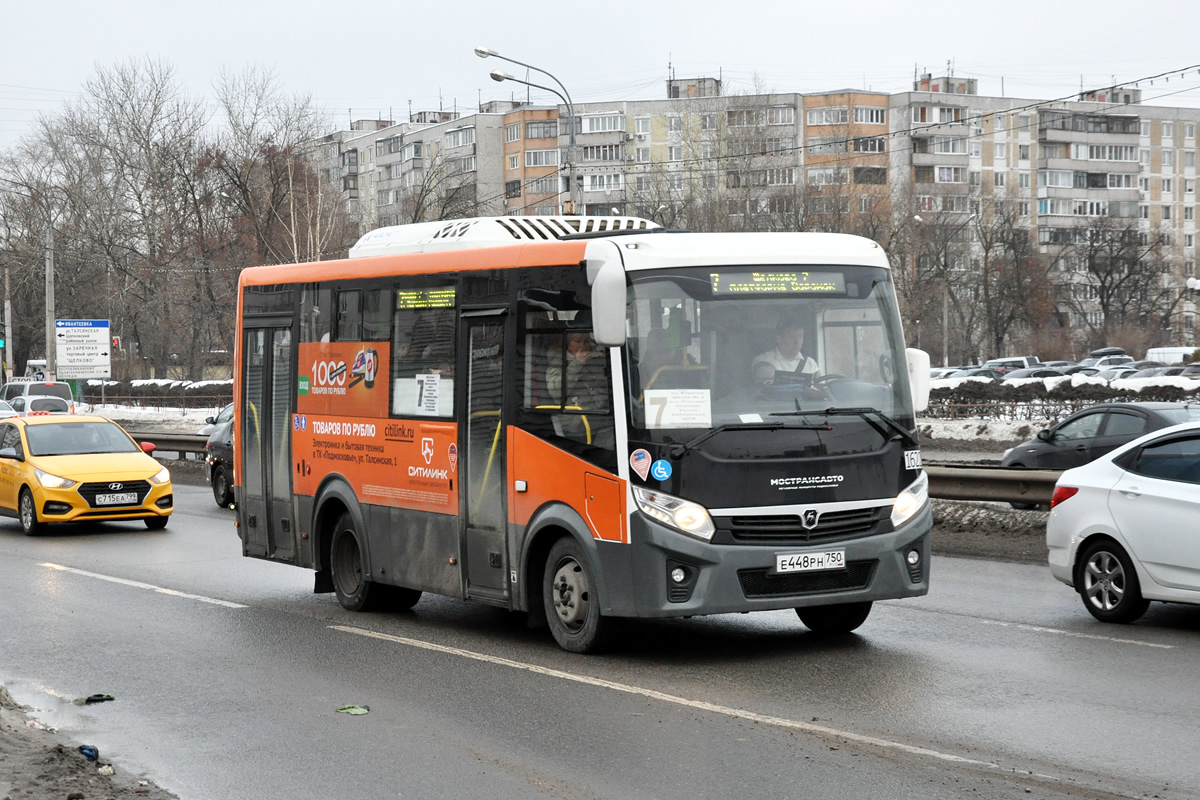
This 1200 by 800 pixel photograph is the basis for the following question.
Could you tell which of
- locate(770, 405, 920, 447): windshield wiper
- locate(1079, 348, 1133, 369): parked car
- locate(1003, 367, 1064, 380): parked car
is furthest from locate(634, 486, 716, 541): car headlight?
locate(1079, 348, 1133, 369): parked car

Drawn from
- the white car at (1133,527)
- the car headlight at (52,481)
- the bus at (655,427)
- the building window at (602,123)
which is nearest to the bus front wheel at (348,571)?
the bus at (655,427)

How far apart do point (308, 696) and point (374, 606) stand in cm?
337

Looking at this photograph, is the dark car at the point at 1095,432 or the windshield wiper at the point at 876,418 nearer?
the windshield wiper at the point at 876,418

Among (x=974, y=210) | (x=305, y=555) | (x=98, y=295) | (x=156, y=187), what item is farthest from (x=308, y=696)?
(x=974, y=210)

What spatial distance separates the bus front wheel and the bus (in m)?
0.96

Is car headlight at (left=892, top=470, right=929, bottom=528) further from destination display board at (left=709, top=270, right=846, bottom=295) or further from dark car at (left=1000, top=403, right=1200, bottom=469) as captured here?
dark car at (left=1000, top=403, right=1200, bottom=469)

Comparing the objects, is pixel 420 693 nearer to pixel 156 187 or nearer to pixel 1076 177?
pixel 156 187

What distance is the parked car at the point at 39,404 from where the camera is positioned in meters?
44.9

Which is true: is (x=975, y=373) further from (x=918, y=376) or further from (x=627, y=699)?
(x=627, y=699)

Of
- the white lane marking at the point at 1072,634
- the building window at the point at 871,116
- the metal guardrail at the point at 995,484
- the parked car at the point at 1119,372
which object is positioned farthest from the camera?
the building window at the point at 871,116

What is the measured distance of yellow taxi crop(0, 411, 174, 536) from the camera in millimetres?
19344

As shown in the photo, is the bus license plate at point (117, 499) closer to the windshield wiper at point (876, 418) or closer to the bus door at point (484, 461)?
the bus door at point (484, 461)

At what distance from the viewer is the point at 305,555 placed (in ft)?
40.0

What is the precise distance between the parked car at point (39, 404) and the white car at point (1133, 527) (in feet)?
128
